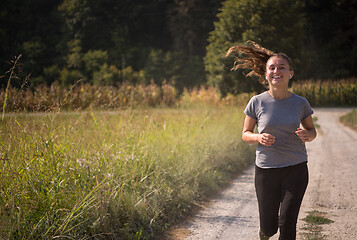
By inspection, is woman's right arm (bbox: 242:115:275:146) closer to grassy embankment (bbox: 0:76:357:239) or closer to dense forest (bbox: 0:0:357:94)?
grassy embankment (bbox: 0:76:357:239)

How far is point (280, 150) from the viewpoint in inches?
130

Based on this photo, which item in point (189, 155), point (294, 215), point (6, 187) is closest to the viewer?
point (294, 215)

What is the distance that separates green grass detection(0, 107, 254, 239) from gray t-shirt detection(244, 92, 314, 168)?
1.74m

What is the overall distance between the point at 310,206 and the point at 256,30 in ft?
29.6

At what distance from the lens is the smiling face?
338cm

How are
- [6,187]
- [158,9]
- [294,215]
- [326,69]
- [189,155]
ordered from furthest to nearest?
[158,9] < [326,69] < [189,155] < [6,187] < [294,215]

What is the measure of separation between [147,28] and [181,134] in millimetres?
40105

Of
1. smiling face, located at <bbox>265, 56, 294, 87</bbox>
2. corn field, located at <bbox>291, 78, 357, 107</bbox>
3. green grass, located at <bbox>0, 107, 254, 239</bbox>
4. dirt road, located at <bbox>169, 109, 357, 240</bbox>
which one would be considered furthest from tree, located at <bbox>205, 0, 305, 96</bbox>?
smiling face, located at <bbox>265, 56, 294, 87</bbox>

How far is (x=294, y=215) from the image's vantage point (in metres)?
3.21

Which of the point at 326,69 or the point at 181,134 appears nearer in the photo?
the point at 181,134

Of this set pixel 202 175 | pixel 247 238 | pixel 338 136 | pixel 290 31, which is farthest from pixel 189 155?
pixel 290 31

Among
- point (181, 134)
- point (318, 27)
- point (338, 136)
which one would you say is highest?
point (318, 27)

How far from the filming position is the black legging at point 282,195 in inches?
126

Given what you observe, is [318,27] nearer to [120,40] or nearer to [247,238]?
[120,40]
